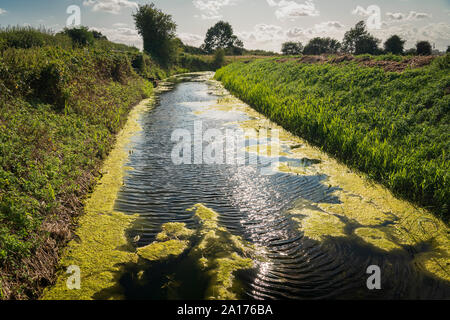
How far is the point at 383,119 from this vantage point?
694cm

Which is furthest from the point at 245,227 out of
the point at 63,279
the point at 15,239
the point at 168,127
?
the point at 168,127

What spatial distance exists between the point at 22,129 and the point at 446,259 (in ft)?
22.1

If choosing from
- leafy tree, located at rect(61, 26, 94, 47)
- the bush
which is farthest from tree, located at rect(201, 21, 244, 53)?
leafy tree, located at rect(61, 26, 94, 47)

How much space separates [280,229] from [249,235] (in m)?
0.51

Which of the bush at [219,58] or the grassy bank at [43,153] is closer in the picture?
the grassy bank at [43,153]

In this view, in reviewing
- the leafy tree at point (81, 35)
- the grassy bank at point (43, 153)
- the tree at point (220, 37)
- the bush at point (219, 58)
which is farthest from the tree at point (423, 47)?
the tree at point (220, 37)

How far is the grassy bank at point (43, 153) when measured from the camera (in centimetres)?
291

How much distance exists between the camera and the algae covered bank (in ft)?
9.95

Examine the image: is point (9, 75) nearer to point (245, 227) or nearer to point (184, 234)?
point (184, 234)

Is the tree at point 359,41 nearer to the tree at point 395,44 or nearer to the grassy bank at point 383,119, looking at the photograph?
the tree at point 395,44

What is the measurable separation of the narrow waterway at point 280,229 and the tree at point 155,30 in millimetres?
29815

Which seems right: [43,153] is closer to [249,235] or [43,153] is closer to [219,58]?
[249,235]

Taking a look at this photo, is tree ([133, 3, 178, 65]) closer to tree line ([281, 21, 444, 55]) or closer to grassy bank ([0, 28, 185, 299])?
tree line ([281, 21, 444, 55])

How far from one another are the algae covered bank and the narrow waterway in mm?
16
